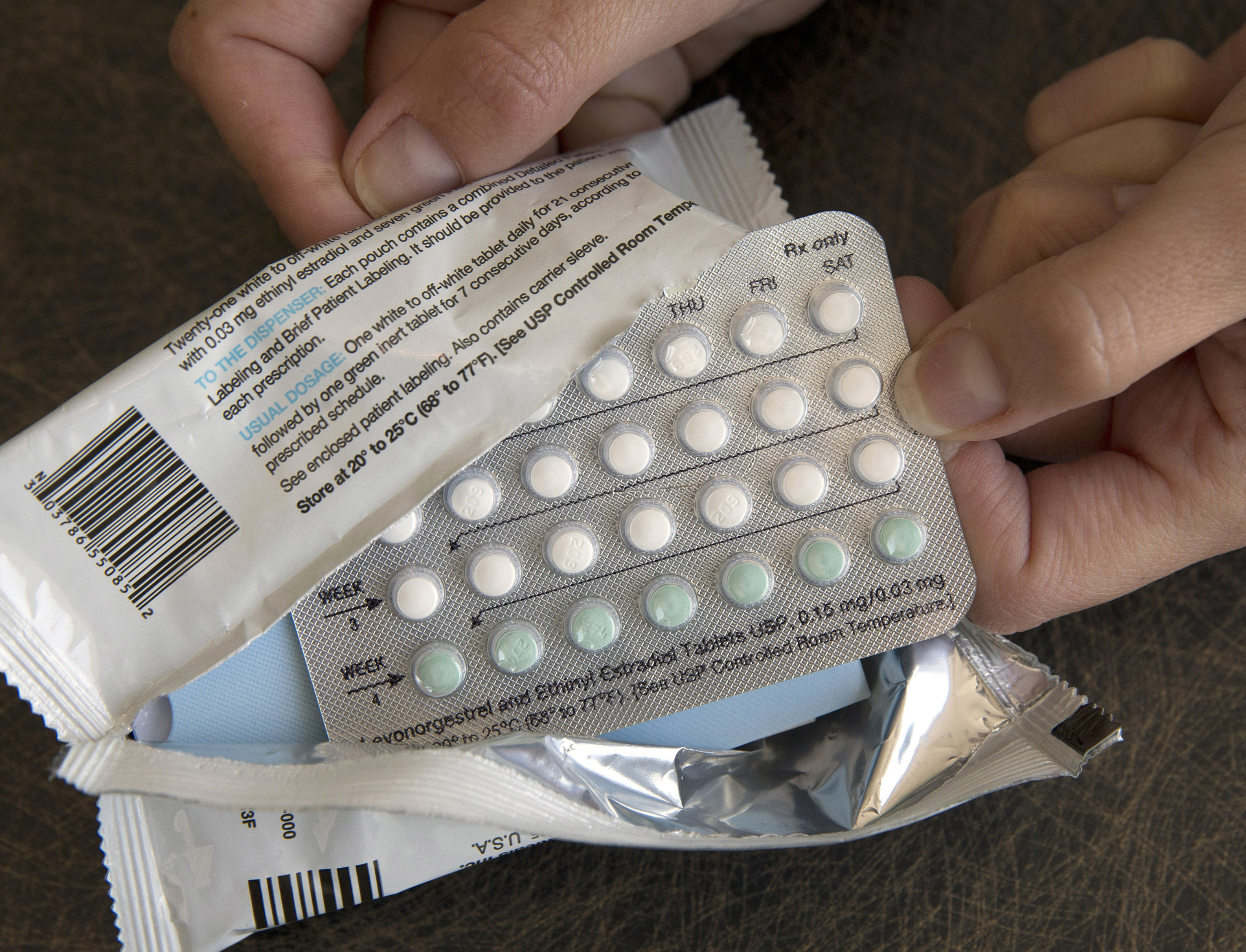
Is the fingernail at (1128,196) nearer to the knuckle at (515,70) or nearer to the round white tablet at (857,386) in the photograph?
the round white tablet at (857,386)

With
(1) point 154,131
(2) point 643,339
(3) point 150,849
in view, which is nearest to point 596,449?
(2) point 643,339

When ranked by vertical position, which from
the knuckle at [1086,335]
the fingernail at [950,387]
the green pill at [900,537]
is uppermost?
the knuckle at [1086,335]

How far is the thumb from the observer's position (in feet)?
1.26

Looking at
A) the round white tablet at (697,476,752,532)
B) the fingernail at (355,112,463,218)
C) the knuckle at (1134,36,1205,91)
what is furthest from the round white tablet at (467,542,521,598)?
the knuckle at (1134,36,1205,91)

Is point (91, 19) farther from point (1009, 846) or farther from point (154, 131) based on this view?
point (1009, 846)

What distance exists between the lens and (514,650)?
1.28ft

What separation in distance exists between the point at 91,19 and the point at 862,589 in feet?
2.26

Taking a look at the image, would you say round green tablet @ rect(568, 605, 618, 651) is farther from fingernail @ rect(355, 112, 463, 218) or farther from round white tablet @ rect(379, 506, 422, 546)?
fingernail @ rect(355, 112, 463, 218)

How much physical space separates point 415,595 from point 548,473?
0.09m

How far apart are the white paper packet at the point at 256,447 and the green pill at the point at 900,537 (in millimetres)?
164

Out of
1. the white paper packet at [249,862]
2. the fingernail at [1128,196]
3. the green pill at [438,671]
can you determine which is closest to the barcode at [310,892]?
the white paper packet at [249,862]

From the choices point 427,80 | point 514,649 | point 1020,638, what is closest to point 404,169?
point 427,80

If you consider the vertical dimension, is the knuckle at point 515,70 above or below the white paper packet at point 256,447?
above

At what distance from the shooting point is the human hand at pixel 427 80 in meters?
0.39
